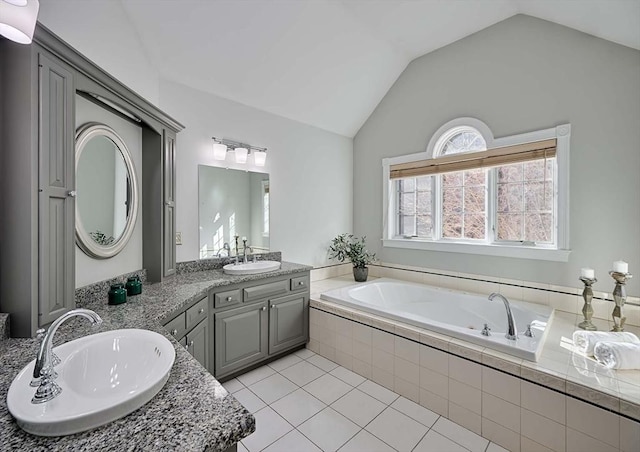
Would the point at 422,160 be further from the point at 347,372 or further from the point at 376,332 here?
the point at 347,372

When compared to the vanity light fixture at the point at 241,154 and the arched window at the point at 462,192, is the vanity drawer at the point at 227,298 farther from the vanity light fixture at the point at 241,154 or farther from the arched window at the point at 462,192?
the arched window at the point at 462,192

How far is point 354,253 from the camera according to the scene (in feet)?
12.7

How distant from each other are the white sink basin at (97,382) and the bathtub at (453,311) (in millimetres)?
1837

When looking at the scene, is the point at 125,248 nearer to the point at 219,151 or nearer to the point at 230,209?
the point at 230,209

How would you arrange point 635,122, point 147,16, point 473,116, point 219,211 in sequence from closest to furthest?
point 147,16, point 635,122, point 219,211, point 473,116

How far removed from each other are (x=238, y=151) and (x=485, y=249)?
8.99ft

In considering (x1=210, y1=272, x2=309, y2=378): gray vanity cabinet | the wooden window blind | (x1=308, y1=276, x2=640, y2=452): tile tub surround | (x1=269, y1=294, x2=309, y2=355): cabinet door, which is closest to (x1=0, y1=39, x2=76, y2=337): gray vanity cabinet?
(x1=210, y1=272, x2=309, y2=378): gray vanity cabinet

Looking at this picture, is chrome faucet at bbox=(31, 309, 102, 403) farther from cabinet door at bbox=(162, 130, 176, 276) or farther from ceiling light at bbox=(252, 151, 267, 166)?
ceiling light at bbox=(252, 151, 267, 166)

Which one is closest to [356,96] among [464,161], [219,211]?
[464,161]

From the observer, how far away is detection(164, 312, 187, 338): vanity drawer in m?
1.76

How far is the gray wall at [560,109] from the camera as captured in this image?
2.37m

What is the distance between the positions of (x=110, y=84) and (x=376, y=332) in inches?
98.7

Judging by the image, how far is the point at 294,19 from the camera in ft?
8.35

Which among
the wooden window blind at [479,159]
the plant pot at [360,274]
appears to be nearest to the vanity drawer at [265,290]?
the plant pot at [360,274]
